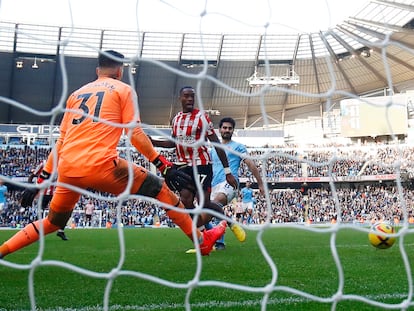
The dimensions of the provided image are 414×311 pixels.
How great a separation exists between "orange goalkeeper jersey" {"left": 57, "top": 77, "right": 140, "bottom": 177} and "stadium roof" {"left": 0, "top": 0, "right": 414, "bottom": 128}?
27.6 m

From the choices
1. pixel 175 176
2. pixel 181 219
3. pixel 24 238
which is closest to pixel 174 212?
pixel 181 219

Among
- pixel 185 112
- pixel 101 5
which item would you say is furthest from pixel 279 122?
pixel 185 112

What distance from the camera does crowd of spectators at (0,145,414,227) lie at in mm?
24797

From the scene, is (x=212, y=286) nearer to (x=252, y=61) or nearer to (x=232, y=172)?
(x=232, y=172)

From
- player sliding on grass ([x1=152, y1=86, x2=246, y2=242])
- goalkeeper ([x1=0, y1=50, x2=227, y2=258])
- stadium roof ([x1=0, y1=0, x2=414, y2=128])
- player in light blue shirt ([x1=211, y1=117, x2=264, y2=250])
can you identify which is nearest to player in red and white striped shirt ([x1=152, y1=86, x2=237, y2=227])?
player sliding on grass ([x1=152, y1=86, x2=246, y2=242])

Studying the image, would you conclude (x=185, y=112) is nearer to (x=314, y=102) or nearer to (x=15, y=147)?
(x=15, y=147)

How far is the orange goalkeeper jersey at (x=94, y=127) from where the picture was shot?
333 centimetres

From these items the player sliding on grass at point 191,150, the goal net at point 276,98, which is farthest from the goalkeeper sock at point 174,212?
the goal net at point 276,98

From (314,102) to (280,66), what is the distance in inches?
212

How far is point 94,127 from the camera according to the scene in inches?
134

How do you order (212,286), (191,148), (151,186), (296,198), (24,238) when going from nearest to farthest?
(212,286) < (151,186) < (24,238) < (191,148) < (296,198)

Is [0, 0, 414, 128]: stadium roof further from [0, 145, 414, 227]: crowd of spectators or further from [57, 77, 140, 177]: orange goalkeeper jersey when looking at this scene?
[57, 77, 140, 177]: orange goalkeeper jersey

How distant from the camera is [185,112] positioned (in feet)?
18.0

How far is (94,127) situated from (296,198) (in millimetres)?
27865
